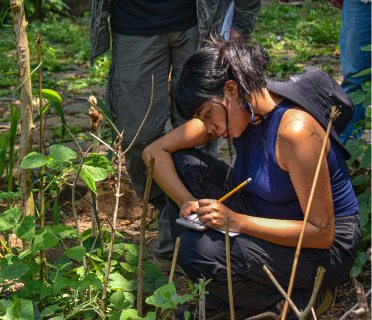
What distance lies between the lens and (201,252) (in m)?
1.75

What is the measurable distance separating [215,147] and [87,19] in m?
7.62

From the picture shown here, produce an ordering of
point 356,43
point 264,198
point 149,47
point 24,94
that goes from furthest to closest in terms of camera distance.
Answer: point 356,43 < point 149,47 < point 264,198 < point 24,94

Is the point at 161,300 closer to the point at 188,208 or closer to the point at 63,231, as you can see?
the point at 63,231

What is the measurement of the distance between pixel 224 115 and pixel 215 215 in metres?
0.38

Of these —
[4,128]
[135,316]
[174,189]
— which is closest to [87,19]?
[4,128]

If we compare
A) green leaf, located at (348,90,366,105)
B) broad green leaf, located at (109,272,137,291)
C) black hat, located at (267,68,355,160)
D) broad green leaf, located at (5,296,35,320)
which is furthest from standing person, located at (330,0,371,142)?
broad green leaf, located at (5,296,35,320)

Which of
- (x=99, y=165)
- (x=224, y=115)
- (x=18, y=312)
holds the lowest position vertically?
(x=18, y=312)

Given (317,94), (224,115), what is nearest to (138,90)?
(224,115)

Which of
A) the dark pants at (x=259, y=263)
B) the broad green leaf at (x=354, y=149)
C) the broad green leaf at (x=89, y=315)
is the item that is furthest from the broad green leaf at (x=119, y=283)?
the broad green leaf at (x=354, y=149)

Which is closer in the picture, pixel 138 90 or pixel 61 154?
pixel 61 154

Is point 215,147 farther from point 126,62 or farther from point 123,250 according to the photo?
point 123,250

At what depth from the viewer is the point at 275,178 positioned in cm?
175

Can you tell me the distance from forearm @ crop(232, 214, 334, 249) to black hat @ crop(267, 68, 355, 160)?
342 mm

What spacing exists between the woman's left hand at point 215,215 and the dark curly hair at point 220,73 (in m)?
0.37
